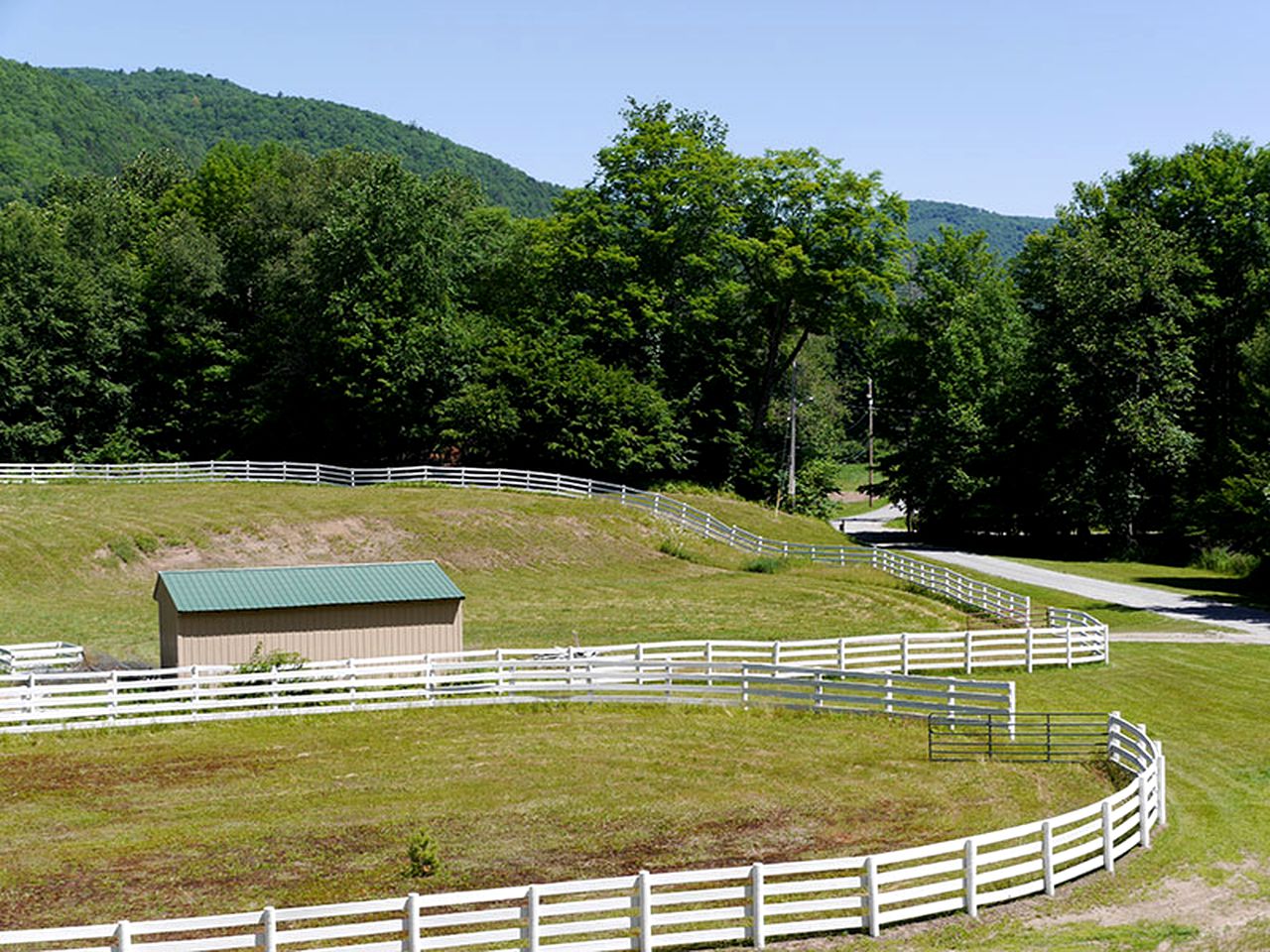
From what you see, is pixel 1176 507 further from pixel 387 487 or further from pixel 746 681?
pixel 746 681

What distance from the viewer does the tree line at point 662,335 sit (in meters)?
71.9

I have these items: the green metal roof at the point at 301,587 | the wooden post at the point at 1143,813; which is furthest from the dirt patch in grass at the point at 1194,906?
the green metal roof at the point at 301,587

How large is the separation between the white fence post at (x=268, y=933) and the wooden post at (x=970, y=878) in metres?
8.80

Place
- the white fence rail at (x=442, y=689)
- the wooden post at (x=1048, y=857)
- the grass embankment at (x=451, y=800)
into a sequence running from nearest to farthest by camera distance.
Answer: the wooden post at (x=1048, y=857), the grass embankment at (x=451, y=800), the white fence rail at (x=442, y=689)

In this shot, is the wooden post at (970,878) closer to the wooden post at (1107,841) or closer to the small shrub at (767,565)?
the wooden post at (1107,841)

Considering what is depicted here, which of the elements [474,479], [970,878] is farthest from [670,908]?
[474,479]

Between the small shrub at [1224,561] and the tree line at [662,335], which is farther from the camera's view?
the tree line at [662,335]

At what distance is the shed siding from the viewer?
33.8 m

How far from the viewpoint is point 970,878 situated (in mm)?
18562

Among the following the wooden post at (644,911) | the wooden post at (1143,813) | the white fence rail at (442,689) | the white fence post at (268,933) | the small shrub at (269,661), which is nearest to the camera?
the white fence post at (268,933)

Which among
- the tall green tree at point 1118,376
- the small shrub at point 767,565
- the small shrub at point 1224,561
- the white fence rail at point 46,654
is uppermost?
the tall green tree at point 1118,376

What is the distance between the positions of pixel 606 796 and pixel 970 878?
7.53 metres

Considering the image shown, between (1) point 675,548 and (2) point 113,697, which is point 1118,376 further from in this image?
(2) point 113,697

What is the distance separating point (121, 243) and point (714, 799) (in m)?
83.6
